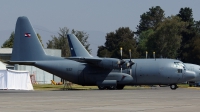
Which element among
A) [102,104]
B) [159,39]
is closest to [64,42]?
[159,39]

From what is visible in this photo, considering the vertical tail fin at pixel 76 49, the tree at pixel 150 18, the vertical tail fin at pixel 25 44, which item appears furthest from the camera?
the tree at pixel 150 18

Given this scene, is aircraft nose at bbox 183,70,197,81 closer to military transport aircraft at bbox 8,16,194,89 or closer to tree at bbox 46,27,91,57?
military transport aircraft at bbox 8,16,194,89

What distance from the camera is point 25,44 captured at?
2323 inches

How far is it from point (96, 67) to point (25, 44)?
329 inches

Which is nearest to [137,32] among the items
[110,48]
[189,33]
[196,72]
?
[110,48]

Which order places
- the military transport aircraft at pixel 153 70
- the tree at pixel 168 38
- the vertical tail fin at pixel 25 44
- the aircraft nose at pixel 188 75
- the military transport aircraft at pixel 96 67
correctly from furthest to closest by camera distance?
the tree at pixel 168 38, the vertical tail fin at pixel 25 44, the aircraft nose at pixel 188 75, the military transport aircraft at pixel 96 67, the military transport aircraft at pixel 153 70

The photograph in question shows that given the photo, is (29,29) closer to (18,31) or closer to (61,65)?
(18,31)

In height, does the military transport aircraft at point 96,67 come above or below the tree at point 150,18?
below

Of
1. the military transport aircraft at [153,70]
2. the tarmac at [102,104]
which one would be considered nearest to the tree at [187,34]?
the military transport aircraft at [153,70]

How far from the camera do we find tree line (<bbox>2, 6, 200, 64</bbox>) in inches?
4867

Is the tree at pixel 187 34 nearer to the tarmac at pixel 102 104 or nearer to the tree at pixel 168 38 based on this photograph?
the tree at pixel 168 38

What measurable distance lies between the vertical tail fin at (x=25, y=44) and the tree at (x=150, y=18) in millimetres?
123848

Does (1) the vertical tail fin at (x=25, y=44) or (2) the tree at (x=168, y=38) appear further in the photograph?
(2) the tree at (x=168, y=38)

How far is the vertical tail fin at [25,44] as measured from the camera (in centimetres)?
5831
